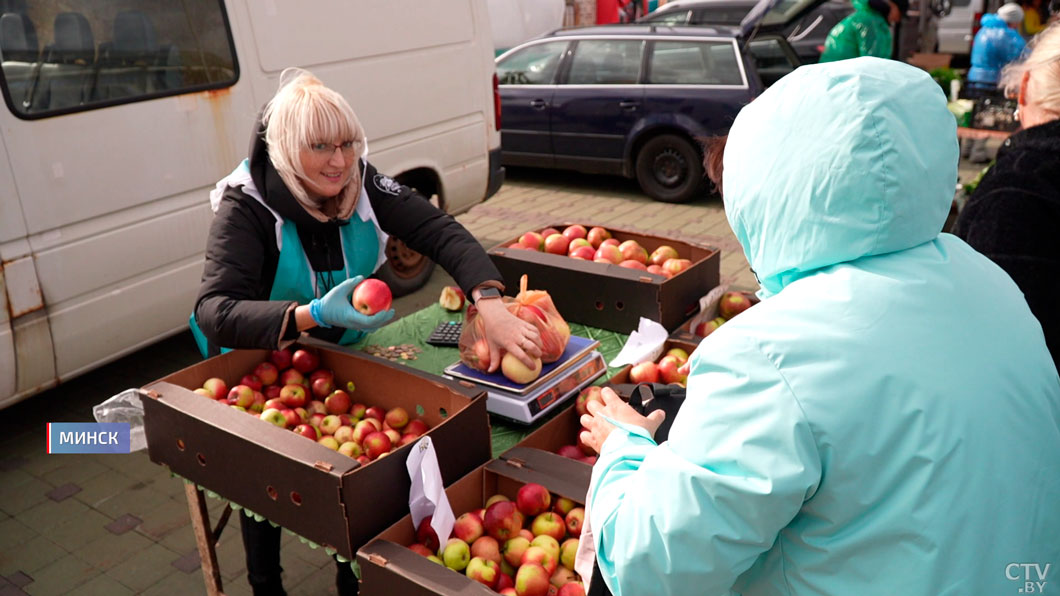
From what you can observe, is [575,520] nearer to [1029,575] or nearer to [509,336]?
[509,336]

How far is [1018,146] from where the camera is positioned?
2639mm

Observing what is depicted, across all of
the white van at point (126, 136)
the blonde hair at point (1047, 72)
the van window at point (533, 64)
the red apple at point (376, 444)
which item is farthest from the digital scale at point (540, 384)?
the van window at point (533, 64)

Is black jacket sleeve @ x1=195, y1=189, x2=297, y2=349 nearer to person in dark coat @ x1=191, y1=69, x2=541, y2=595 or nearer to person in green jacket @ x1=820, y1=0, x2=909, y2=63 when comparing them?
person in dark coat @ x1=191, y1=69, x2=541, y2=595

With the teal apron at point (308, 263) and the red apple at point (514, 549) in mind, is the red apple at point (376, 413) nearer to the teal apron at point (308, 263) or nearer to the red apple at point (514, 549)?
the teal apron at point (308, 263)

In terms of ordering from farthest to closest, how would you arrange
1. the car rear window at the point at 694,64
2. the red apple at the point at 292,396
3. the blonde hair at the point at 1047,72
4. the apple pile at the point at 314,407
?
the car rear window at the point at 694,64
the red apple at the point at 292,396
the apple pile at the point at 314,407
the blonde hair at the point at 1047,72

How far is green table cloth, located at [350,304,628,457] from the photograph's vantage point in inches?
112

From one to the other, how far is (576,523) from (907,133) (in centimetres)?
155

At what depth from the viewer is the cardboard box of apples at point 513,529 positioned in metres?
2.31

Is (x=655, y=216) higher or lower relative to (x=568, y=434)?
lower

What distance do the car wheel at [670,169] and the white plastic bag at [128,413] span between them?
663 cm

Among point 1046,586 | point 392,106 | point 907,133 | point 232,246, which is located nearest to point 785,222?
point 907,133

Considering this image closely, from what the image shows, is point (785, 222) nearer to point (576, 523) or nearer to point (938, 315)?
point (938, 315)

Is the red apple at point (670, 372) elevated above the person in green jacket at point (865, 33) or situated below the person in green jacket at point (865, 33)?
below

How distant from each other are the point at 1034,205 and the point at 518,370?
1.65 m
